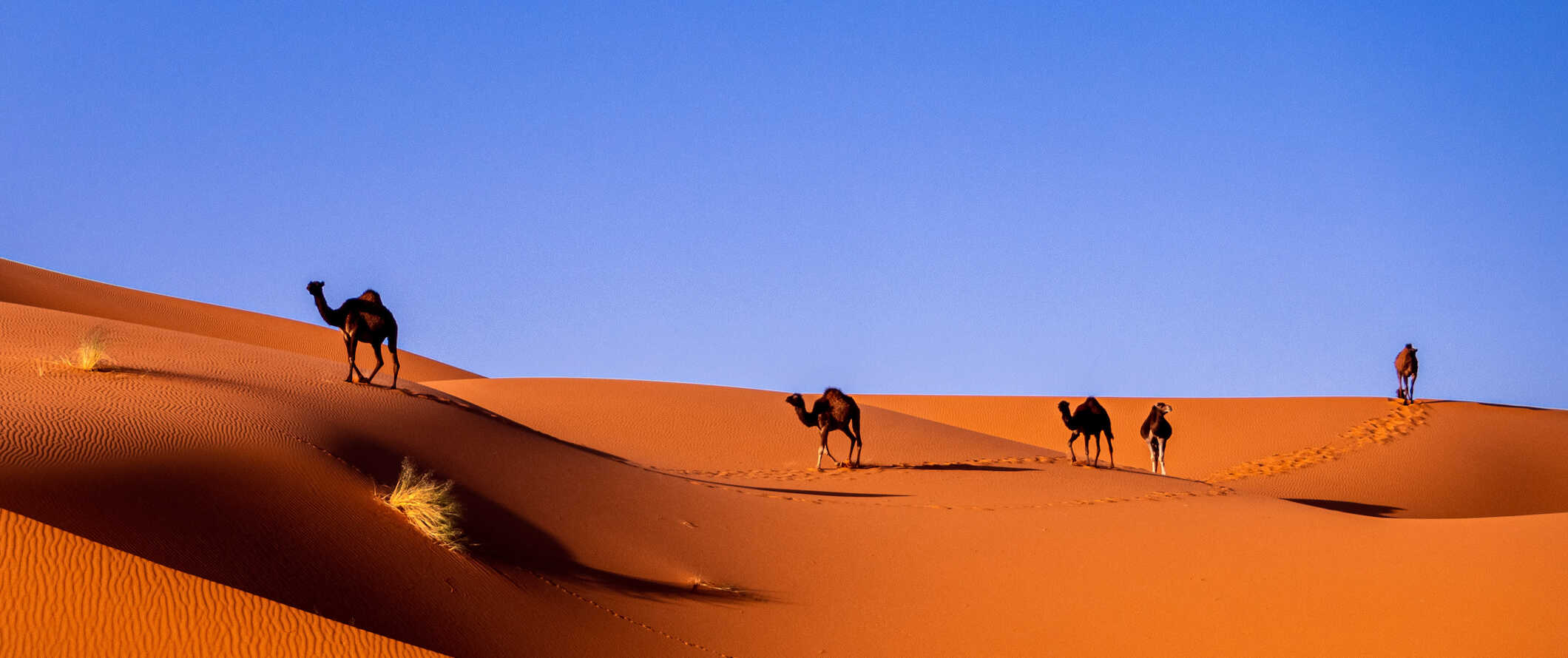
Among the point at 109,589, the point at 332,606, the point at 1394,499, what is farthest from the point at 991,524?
the point at 1394,499

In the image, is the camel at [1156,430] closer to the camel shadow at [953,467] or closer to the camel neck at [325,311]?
the camel shadow at [953,467]

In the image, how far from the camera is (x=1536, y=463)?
36469 mm

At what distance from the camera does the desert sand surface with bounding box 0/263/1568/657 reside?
951cm

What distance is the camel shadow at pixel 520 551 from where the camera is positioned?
12609 mm

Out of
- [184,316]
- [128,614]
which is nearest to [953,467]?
[128,614]

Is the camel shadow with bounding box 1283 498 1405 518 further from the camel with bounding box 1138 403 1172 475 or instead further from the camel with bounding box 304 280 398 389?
the camel with bounding box 304 280 398 389

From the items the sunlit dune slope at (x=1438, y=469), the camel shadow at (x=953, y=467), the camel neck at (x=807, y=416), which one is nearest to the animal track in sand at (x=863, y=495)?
the camel shadow at (x=953, y=467)

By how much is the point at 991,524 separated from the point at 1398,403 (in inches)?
1151

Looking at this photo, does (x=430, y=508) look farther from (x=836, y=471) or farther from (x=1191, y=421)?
(x=1191, y=421)

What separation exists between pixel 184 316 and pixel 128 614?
4158 cm

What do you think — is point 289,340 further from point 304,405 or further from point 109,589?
point 109,589

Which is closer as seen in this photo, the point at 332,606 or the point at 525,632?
the point at 332,606

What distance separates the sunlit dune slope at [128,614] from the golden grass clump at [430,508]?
295 cm

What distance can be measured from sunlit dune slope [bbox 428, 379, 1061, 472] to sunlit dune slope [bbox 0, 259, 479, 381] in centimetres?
877
